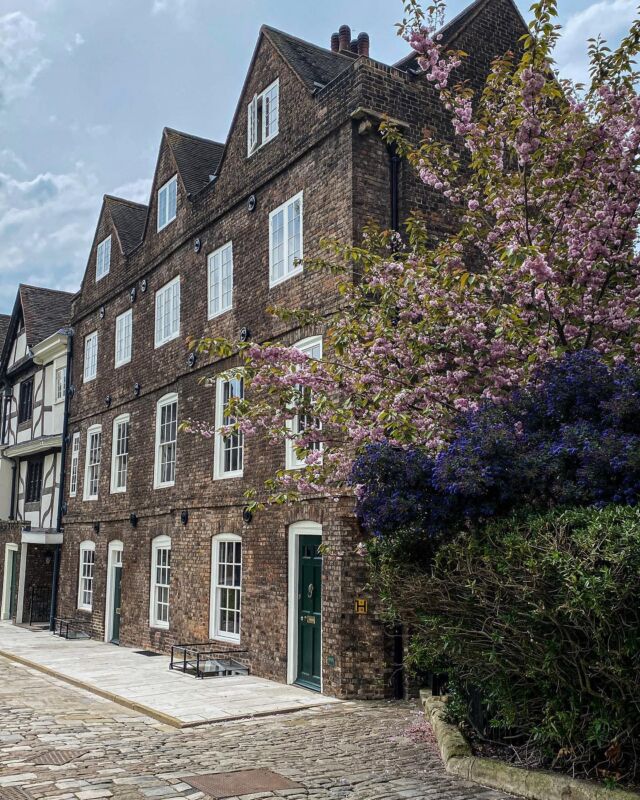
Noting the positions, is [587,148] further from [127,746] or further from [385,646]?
[127,746]

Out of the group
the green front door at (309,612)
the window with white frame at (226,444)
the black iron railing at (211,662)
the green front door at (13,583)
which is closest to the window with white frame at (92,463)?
the green front door at (13,583)

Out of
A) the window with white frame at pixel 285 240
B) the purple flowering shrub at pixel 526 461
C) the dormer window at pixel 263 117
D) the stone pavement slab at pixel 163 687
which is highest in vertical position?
the dormer window at pixel 263 117

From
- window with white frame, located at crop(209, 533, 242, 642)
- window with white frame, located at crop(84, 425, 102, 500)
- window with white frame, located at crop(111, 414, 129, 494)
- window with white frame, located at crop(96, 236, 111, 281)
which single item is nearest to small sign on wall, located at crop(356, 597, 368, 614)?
window with white frame, located at crop(209, 533, 242, 642)

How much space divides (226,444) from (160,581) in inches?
172

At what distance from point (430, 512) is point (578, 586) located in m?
1.82

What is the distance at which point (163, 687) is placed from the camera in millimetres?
12891

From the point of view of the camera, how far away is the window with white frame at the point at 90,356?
23234 mm

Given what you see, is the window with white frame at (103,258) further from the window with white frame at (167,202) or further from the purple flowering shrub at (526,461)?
the purple flowering shrub at (526,461)

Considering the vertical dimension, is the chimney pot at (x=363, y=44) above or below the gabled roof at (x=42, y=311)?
above

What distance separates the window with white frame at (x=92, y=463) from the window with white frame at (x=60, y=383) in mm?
3348

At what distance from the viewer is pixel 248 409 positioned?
9.88 metres

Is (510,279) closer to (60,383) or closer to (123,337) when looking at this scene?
(123,337)

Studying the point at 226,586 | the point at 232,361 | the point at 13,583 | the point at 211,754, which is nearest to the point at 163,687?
the point at 226,586

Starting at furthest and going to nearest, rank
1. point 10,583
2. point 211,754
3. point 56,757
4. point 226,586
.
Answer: point 10,583, point 226,586, point 211,754, point 56,757
